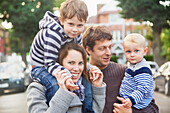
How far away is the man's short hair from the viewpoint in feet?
8.98

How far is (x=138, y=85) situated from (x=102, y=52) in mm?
577

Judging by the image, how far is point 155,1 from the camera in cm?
2120

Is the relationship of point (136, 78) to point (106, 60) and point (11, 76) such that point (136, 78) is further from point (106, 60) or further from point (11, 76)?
point (11, 76)

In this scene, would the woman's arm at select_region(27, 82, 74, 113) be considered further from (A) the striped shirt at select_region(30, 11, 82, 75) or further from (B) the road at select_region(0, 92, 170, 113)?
(B) the road at select_region(0, 92, 170, 113)

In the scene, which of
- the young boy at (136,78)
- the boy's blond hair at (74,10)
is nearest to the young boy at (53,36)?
the boy's blond hair at (74,10)

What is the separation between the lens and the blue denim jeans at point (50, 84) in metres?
2.08

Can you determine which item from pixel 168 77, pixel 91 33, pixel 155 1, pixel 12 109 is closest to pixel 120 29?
pixel 155 1

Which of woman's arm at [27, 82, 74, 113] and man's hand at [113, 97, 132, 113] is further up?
woman's arm at [27, 82, 74, 113]

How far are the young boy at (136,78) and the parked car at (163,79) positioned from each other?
8957mm

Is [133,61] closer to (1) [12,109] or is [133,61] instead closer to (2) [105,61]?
(2) [105,61]

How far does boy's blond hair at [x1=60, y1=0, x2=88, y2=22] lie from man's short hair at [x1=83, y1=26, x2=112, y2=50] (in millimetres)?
465

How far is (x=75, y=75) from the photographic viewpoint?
6.97ft

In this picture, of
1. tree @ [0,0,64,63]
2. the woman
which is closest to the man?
the woman

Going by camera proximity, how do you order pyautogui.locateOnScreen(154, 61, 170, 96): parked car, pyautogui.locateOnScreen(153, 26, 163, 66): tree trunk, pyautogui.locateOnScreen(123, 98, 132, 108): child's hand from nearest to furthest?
pyautogui.locateOnScreen(123, 98, 132, 108): child's hand → pyautogui.locateOnScreen(154, 61, 170, 96): parked car → pyautogui.locateOnScreen(153, 26, 163, 66): tree trunk
